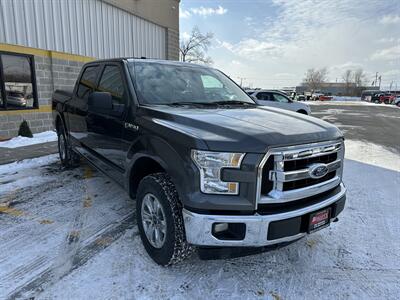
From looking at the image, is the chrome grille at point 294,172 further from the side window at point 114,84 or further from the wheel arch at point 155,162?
the side window at point 114,84

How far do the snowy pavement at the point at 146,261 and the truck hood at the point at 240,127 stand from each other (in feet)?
4.10

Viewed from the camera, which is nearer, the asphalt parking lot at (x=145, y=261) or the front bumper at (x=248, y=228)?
the front bumper at (x=248, y=228)

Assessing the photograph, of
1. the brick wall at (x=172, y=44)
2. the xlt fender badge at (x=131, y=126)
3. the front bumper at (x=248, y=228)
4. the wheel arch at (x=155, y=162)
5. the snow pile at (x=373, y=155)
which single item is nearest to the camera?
the front bumper at (x=248, y=228)

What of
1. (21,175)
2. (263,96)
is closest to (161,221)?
(21,175)

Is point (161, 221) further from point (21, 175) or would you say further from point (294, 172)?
point (21, 175)

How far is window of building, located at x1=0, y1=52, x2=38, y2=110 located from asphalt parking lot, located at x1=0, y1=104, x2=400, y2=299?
540 centimetres

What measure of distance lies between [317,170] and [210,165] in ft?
3.12

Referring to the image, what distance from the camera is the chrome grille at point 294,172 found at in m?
2.31

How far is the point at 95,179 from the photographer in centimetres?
541

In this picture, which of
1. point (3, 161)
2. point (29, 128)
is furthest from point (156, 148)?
point (29, 128)

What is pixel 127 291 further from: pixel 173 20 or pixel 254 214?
pixel 173 20

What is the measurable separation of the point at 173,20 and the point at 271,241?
49.5ft

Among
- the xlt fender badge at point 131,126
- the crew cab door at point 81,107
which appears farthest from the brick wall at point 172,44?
the xlt fender badge at point 131,126

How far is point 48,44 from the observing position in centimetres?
973
